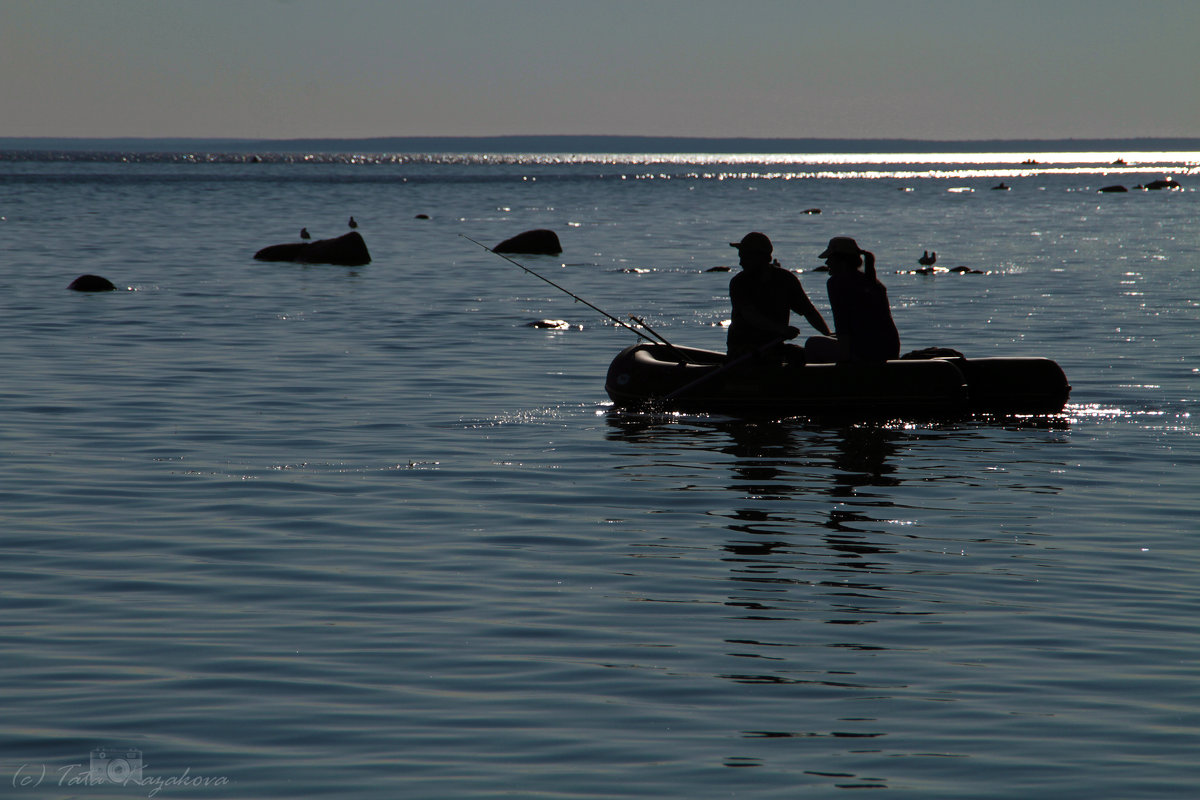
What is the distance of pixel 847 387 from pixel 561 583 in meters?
6.27

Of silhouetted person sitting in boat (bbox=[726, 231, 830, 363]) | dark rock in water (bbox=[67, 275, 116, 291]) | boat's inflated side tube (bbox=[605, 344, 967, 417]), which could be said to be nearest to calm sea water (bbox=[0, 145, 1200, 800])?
boat's inflated side tube (bbox=[605, 344, 967, 417])

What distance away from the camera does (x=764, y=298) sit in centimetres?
1367

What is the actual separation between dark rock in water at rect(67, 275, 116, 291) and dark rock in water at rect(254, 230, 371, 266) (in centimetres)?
910

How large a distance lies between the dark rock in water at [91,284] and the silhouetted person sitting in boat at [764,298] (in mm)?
18263

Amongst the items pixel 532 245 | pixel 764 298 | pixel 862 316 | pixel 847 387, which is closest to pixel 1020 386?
pixel 847 387

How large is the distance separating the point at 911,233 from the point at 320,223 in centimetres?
2445

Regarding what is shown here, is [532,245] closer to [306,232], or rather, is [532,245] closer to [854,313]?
[306,232]

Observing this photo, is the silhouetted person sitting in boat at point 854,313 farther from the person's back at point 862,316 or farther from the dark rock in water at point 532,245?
the dark rock in water at point 532,245

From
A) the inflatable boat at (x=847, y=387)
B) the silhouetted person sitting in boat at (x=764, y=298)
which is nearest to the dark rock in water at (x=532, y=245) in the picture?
the inflatable boat at (x=847, y=387)

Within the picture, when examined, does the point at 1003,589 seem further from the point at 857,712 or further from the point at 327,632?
the point at 327,632

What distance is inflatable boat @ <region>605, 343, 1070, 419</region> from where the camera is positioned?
13680 mm

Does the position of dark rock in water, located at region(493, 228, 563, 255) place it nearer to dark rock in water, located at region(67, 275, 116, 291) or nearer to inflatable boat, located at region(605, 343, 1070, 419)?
dark rock in water, located at region(67, 275, 116, 291)

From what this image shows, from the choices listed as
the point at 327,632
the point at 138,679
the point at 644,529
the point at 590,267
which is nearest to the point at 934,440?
the point at 644,529

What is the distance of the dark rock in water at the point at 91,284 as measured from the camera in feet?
93.1
